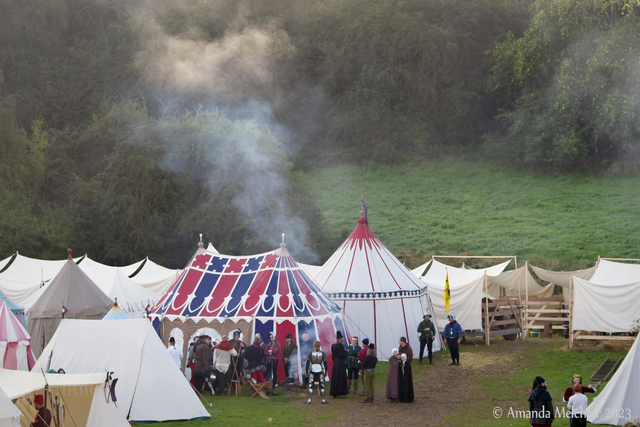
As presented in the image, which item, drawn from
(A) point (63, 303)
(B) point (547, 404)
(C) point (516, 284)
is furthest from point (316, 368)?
(C) point (516, 284)

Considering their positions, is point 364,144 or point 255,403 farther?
point 364,144

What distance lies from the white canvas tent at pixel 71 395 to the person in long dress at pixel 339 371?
13.0ft

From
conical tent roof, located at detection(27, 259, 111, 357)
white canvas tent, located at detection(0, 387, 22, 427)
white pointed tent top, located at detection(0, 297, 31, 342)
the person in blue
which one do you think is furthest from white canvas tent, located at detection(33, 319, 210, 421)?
the person in blue

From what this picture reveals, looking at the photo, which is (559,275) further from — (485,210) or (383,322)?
(485,210)

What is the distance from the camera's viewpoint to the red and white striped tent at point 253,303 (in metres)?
12.9

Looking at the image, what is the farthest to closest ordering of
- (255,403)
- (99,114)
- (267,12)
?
1. (267,12)
2. (99,114)
3. (255,403)

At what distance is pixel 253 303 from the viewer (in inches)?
515

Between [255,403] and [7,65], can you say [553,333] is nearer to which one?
[255,403]

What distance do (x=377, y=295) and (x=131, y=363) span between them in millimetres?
6905

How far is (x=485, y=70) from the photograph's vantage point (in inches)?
1622


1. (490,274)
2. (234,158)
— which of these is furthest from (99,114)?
(490,274)

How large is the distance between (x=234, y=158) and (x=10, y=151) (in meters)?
9.32

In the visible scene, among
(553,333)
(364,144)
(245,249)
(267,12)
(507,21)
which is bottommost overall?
(553,333)

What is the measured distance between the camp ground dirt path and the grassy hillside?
11854mm
